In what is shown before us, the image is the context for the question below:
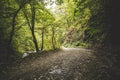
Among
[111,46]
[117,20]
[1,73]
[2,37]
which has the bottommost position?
[1,73]

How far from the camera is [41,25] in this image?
20.9 metres

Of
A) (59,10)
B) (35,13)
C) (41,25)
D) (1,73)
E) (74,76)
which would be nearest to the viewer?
(74,76)

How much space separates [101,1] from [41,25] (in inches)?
349

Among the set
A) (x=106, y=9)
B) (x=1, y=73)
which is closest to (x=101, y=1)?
(x=106, y=9)

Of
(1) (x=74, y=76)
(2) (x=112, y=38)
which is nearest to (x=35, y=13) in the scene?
(2) (x=112, y=38)

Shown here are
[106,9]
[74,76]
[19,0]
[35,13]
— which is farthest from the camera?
[35,13]

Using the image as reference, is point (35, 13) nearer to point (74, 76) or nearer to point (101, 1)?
point (101, 1)

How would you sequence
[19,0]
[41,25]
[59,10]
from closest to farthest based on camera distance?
[19,0] < [41,25] < [59,10]

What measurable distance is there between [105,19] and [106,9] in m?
1.14

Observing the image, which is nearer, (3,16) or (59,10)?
(3,16)

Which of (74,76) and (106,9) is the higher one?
(106,9)

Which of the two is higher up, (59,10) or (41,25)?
(59,10)

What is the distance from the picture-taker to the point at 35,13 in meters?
18.4

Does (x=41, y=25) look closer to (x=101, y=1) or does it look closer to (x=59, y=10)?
(x=101, y=1)
